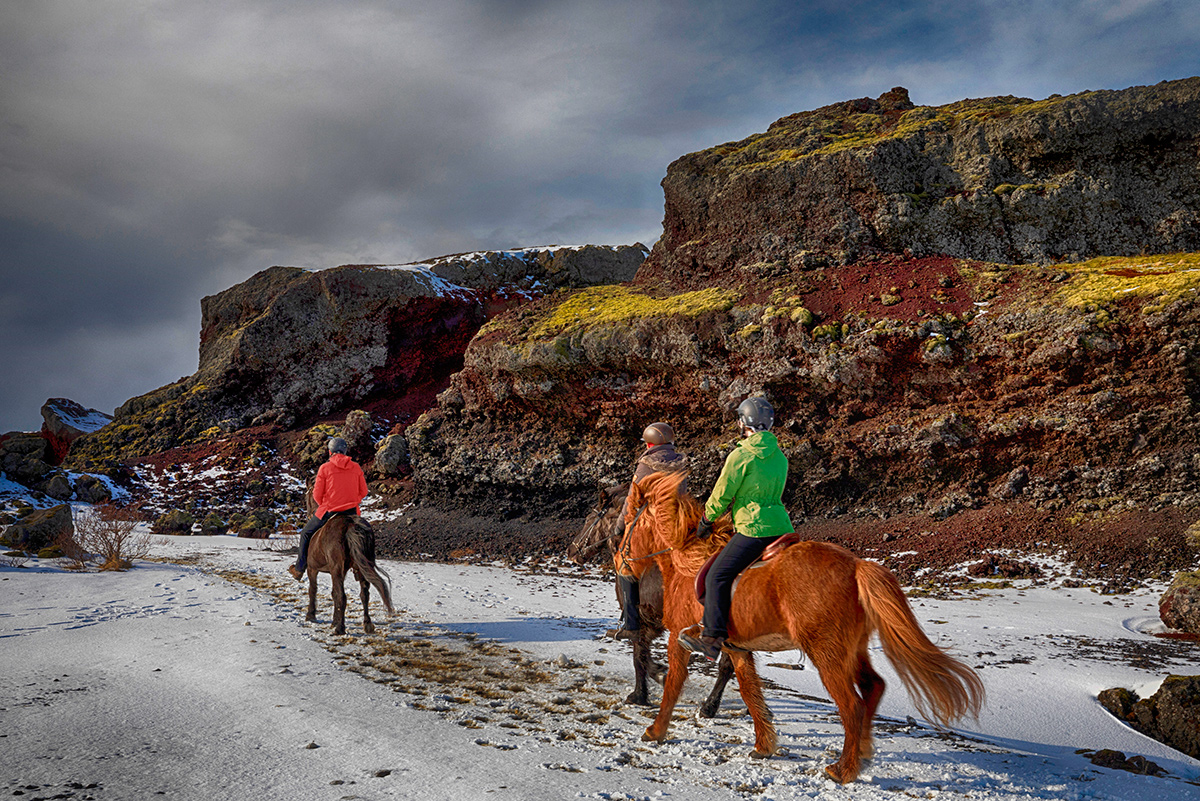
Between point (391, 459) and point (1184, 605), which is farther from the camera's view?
point (391, 459)

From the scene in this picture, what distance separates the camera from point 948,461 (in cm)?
1446

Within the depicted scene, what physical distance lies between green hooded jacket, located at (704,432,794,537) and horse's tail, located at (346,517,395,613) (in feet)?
15.8

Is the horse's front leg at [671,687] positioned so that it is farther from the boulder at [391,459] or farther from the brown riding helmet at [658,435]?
the boulder at [391,459]

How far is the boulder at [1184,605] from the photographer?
734 cm

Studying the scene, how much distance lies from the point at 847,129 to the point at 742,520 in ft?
71.1

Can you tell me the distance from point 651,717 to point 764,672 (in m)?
1.90

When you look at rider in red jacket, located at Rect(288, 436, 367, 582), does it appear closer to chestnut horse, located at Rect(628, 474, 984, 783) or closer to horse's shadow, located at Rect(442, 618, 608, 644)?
horse's shadow, located at Rect(442, 618, 608, 644)

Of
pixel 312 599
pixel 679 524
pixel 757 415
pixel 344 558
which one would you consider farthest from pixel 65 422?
pixel 757 415

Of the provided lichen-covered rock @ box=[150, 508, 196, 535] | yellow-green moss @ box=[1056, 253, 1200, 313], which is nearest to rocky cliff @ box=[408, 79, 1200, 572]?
yellow-green moss @ box=[1056, 253, 1200, 313]

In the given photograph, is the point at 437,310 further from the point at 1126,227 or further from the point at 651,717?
the point at 651,717

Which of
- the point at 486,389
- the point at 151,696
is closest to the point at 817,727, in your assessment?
the point at 151,696

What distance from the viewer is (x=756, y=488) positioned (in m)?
4.05

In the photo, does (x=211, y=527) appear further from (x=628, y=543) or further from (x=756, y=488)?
(x=756, y=488)

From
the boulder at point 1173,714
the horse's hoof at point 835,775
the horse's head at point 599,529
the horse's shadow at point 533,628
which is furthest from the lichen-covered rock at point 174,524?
the boulder at point 1173,714
